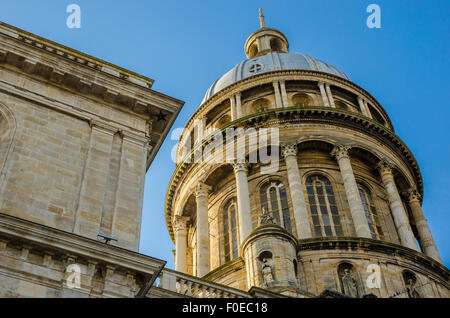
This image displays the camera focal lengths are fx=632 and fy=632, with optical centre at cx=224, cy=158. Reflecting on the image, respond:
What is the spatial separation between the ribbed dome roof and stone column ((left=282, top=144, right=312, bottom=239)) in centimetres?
834

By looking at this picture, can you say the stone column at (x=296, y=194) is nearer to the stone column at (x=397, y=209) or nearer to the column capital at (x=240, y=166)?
the column capital at (x=240, y=166)

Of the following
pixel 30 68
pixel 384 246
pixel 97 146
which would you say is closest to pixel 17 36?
pixel 30 68

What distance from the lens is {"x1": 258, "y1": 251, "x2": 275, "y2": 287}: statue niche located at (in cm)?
2111

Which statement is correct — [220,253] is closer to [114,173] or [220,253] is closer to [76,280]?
[114,173]

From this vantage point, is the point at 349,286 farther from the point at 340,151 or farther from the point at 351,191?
the point at 340,151

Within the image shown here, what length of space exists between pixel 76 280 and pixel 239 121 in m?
22.7

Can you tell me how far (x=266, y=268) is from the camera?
2152 centimetres

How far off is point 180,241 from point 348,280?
1267cm

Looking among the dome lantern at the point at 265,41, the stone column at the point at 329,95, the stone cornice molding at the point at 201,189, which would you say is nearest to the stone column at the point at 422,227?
the stone column at the point at 329,95

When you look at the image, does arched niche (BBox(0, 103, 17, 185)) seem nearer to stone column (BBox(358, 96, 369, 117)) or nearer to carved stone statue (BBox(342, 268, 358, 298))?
carved stone statue (BBox(342, 268, 358, 298))

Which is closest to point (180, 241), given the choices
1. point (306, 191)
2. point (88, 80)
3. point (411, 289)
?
point (306, 191)

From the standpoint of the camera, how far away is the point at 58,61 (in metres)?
16.3

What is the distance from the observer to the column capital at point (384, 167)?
32.6 m

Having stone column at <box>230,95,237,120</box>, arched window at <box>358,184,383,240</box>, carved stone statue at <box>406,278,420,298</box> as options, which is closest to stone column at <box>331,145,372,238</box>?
arched window at <box>358,184,383,240</box>
